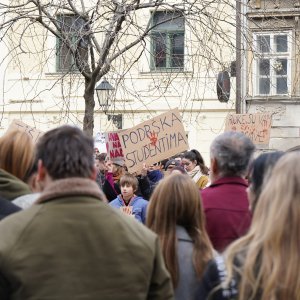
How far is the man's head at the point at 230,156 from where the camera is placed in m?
4.40

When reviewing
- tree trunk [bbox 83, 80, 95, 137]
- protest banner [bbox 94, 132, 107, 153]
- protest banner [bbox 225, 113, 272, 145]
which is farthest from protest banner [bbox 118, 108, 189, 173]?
protest banner [bbox 94, 132, 107, 153]

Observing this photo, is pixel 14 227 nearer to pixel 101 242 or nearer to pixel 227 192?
pixel 101 242

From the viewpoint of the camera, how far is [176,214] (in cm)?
411

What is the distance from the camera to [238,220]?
4.28m

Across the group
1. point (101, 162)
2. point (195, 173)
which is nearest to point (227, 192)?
point (195, 173)

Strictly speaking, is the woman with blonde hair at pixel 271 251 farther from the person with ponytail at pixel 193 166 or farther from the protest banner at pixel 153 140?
the protest banner at pixel 153 140

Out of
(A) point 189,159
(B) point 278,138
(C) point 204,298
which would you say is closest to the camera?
(C) point 204,298

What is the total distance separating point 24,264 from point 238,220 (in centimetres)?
168

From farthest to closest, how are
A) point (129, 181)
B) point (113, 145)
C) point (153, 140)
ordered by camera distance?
point (113, 145) → point (153, 140) → point (129, 181)

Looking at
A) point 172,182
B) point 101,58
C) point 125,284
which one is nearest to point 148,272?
point 125,284

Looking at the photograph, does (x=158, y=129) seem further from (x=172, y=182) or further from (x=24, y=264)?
(x=24, y=264)

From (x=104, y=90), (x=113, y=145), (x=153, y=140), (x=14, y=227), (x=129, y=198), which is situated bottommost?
(x=129, y=198)

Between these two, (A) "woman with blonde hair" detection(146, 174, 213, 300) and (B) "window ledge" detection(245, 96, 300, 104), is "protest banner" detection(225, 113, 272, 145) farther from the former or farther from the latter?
(B) "window ledge" detection(245, 96, 300, 104)

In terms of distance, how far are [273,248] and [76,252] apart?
75 centimetres
